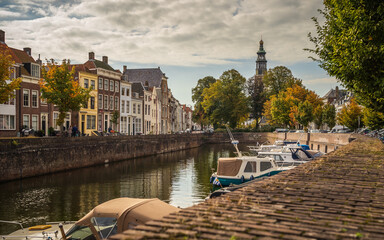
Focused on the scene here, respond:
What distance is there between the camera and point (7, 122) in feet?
139

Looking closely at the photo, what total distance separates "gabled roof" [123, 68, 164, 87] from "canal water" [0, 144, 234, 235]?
52296 mm

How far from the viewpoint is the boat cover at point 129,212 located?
10602 millimetres

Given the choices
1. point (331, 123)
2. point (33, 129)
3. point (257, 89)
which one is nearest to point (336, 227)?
point (33, 129)

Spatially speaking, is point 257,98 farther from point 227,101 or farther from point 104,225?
point 104,225

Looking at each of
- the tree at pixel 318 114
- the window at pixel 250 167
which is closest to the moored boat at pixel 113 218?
the window at pixel 250 167

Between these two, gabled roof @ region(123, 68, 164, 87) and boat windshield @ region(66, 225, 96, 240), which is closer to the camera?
boat windshield @ region(66, 225, 96, 240)

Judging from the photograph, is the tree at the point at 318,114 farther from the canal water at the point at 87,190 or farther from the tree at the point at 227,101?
the canal water at the point at 87,190

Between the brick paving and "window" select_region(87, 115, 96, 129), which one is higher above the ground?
"window" select_region(87, 115, 96, 129)

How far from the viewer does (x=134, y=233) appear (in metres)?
4.00

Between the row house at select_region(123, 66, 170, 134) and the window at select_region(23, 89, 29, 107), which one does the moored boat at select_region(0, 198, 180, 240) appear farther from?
the row house at select_region(123, 66, 170, 134)

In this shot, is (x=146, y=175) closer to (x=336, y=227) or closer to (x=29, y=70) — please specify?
(x=29, y=70)

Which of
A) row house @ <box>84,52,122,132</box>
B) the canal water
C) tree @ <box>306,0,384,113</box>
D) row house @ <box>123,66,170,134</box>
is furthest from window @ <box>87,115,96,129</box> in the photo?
tree @ <box>306,0,384,113</box>

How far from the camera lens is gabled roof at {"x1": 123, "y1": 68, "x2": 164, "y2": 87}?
91.8 meters

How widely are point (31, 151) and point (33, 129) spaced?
1314cm
